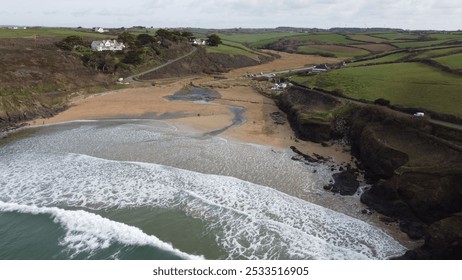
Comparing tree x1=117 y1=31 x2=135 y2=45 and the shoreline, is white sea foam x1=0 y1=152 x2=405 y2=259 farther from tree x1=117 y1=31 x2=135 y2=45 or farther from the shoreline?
tree x1=117 y1=31 x2=135 y2=45

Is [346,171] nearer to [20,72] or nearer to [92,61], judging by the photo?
[20,72]

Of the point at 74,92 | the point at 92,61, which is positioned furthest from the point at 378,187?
the point at 92,61

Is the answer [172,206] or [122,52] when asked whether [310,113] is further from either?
[122,52]

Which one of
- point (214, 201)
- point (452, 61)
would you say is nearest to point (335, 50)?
point (452, 61)

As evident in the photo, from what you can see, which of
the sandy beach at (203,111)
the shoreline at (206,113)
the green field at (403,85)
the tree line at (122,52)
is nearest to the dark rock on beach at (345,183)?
the shoreline at (206,113)

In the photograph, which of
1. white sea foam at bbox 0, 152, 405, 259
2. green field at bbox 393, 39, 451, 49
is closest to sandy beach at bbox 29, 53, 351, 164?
white sea foam at bbox 0, 152, 405, 259

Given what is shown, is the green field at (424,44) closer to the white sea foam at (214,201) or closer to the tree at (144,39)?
the tree at (144,39)
